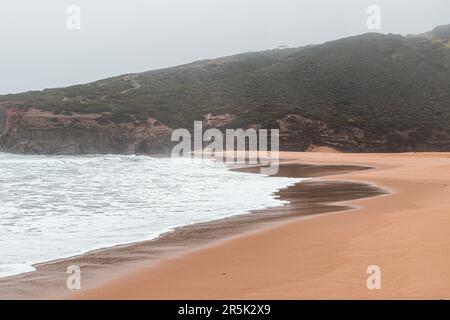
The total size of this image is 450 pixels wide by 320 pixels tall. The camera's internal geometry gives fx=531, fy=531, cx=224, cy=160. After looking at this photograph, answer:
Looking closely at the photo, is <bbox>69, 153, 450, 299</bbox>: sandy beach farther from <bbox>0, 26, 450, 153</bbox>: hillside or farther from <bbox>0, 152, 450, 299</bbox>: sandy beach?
<bbox>0, 26, 450, 153</bbox>: hillside

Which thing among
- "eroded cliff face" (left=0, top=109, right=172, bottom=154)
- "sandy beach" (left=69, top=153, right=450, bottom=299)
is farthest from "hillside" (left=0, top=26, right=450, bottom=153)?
"sandy beach" (left=69, top=153, right=450, bottom=299)

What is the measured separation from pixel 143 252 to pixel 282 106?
198ft

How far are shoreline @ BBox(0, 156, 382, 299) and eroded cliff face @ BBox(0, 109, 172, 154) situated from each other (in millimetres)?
52199

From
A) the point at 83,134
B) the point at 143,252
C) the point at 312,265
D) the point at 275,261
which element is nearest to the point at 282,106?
the point at 83,134

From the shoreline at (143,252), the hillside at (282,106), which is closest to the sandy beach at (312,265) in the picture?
the shoreline at (143,252)

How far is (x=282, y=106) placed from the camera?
6662 cm

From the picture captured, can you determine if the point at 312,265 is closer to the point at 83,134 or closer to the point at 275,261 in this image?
the point at 275,261

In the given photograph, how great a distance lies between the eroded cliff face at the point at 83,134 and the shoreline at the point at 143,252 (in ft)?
171

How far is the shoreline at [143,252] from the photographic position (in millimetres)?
5641

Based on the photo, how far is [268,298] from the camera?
4711mm

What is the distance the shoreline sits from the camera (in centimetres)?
564

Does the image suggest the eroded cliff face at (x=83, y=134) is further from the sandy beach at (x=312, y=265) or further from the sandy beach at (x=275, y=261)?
the sandy beach at (x=312, y=265)

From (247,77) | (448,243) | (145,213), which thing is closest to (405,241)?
(448,243)
